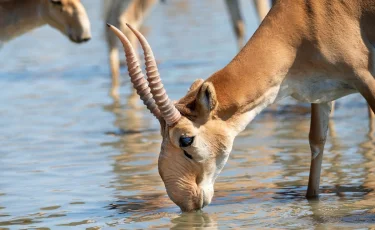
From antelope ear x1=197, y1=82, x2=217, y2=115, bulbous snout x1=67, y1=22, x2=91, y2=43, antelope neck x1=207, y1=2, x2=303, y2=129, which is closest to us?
antelope ear x1=197, y1=82, x2=217, y2=115

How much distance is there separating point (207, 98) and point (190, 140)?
0.34 metres

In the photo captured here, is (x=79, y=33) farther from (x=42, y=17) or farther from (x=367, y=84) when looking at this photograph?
(x=367, y=84)

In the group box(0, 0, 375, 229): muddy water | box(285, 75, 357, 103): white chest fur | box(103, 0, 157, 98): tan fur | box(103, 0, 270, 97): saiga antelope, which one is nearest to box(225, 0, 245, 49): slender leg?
box(103, 0, 270, 97): saiga antelope

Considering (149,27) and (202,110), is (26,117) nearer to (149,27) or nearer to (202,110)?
(202,110)

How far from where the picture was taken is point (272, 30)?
773cm

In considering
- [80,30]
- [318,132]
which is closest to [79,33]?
[80,30]

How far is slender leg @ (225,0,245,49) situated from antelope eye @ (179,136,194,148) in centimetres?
924

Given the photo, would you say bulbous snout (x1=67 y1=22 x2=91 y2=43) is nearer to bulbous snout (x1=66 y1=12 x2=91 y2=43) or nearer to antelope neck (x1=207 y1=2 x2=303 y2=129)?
bulbous snout (x1=66 y1=12 x2=91 y2=43)

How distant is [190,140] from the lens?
7.50 metres

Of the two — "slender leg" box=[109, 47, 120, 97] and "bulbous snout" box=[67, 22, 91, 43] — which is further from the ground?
"bulbous snout" box=[67, 22, 91, 43]

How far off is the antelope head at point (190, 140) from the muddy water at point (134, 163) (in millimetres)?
257

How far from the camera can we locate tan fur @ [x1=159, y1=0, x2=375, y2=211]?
755 cm

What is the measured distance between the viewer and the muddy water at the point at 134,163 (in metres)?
7.90

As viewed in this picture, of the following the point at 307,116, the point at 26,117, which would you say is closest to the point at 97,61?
the point at 26,117
